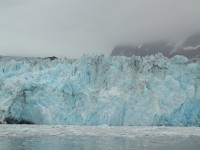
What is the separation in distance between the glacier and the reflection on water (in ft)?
17.0

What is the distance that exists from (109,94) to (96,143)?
25.7 feet

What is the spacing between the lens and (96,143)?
13883 millimetres

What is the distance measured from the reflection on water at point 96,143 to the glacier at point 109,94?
17.0 feet

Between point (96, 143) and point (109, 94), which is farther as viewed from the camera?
point (109, 94)

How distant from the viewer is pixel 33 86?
839 inches

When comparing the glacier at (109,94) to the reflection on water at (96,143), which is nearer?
the reflection on water at (96,143)

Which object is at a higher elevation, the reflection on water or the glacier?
the glacier

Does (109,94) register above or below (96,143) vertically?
above

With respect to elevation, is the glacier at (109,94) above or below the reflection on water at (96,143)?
above

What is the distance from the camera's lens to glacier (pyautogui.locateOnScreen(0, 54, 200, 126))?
69.3 ft

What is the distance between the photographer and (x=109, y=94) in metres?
21.6

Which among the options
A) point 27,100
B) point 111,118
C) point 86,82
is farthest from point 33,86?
point 111,118

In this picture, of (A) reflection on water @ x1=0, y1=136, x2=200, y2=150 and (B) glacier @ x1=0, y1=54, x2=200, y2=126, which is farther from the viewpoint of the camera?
(B) glacier @ x1=0, y1=54, x2=200, y2=126

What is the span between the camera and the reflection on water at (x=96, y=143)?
12.6 meters
